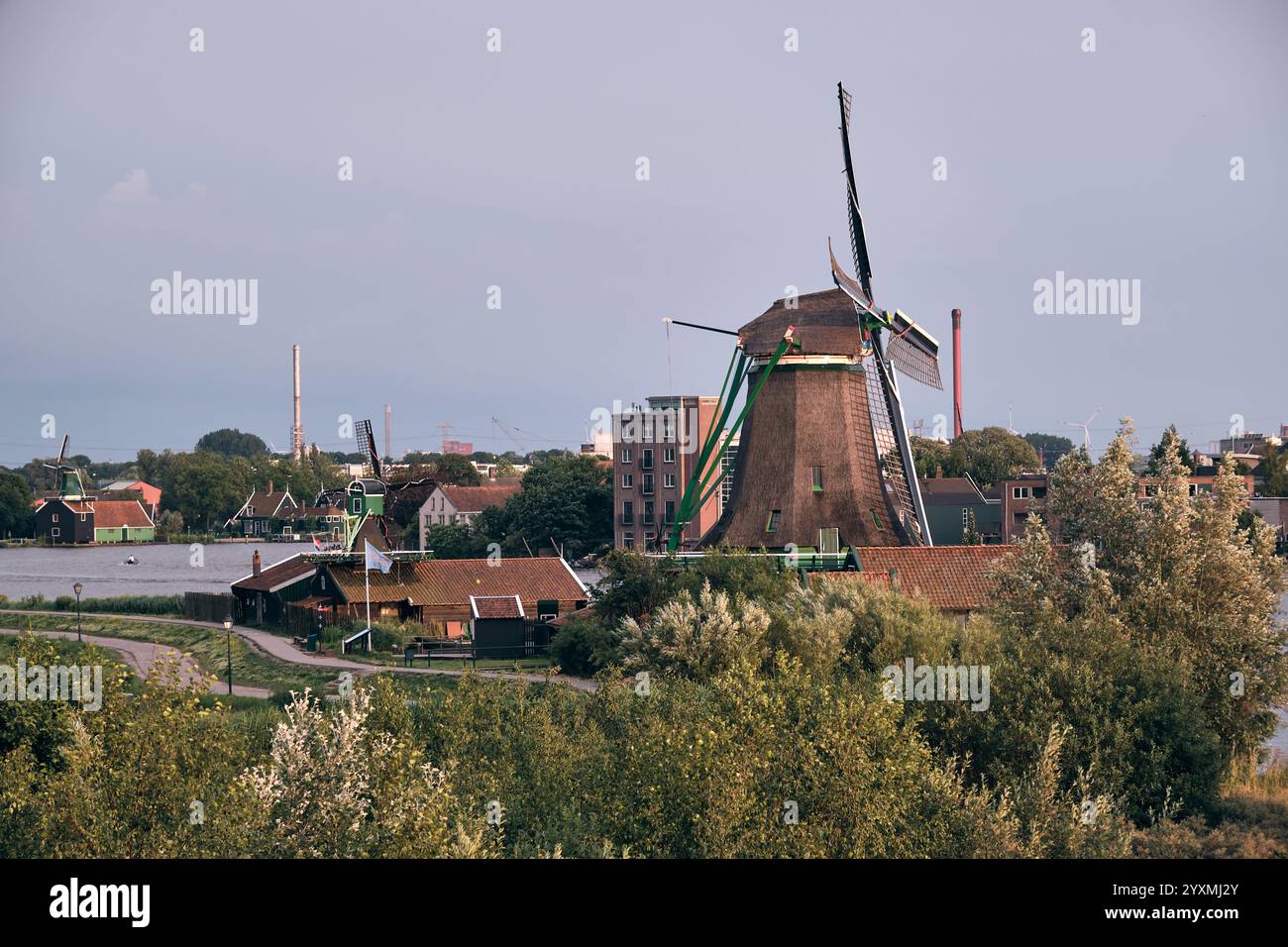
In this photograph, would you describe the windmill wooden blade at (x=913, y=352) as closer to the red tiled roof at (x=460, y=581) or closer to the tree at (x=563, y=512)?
the red tiled roof at (x=460, y=581)

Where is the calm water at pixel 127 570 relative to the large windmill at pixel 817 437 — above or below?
below

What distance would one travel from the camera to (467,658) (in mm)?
49531

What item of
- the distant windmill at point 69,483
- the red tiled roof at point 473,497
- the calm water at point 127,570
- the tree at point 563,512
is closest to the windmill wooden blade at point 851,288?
the calm water at point 127,570

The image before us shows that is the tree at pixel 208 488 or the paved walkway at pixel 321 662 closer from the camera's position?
the paved walkway at pixel 321 662

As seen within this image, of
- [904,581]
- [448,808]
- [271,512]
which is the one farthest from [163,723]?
[271,512]

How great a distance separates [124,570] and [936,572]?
81.0m

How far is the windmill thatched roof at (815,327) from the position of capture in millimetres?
48031

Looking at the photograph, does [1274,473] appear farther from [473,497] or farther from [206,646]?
[206,646]

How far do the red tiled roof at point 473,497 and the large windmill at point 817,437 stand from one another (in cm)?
6278

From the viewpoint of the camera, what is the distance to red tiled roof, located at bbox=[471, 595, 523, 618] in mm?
52500
